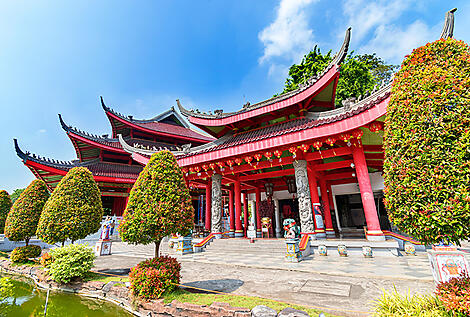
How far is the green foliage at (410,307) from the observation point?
2.54 m

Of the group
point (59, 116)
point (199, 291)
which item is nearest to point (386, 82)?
point (199, 291)

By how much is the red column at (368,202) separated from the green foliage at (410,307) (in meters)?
5.41

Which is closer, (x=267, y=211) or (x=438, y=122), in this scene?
(x=438, y=122)

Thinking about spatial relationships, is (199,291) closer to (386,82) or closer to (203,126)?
(386,82)

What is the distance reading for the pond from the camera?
4.46 meters

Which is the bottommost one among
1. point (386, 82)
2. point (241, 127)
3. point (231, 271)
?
point (231, 271)

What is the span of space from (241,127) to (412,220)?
36.4 ft

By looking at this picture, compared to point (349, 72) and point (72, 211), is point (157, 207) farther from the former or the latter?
point (349, 72)

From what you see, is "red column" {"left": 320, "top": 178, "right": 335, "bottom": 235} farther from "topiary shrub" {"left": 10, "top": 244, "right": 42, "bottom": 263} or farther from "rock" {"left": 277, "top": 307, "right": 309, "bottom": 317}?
"topiary shrub" {"left": 10, "top": 244, "right": 42, "bottom": 263}

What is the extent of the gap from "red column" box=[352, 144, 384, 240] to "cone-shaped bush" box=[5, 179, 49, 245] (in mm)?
14132

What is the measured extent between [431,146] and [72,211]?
9441 mm

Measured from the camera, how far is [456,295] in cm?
245

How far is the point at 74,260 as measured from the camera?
5984 millimetres

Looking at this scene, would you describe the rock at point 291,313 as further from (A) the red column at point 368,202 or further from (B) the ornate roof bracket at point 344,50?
(B) the ornate roof bracket at point 344,50
